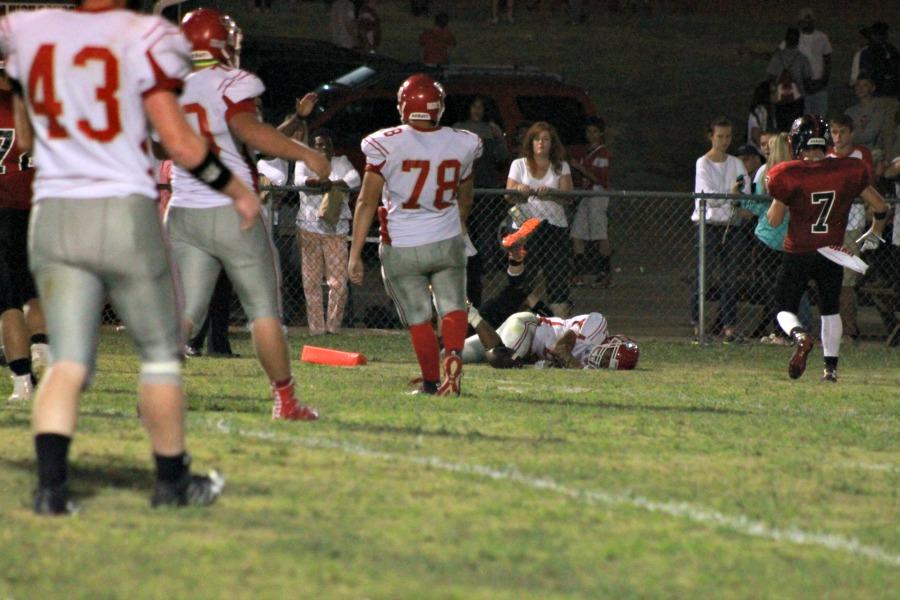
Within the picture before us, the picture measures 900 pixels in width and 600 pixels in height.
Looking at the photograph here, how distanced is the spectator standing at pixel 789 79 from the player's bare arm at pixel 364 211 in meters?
12.8

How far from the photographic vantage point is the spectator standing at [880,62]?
2153 centimetres

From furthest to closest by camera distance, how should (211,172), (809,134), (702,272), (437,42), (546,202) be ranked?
(437,42) → (546,202) → (702,272) → (809,134) → (211,172)

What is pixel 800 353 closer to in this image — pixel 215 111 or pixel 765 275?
pixel 765 275

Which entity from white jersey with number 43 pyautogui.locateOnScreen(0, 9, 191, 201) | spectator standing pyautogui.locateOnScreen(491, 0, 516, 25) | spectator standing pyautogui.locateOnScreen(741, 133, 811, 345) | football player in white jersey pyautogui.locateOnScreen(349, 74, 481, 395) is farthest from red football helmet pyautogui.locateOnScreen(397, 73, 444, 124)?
spectator standing pyautogui.locateOnScreen(491, 0, 516, 25)

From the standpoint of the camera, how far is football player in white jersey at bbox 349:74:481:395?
994 cm

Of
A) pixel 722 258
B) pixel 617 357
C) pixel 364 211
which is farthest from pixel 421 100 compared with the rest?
pixel 722 258

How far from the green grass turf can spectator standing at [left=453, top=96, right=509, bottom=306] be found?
15.6 ft

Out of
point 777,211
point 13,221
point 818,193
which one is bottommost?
point 777,211

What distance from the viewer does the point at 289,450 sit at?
291 inches

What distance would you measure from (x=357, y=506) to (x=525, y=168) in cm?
907

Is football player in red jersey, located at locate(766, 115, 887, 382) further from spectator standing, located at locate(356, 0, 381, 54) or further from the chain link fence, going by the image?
spectator standing, located at locate(356, 0, 381, 54)

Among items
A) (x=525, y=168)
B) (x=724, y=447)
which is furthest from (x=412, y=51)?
(x=724, y=447)

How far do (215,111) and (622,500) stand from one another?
3008 mm

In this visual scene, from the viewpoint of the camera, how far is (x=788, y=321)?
40.2ft
